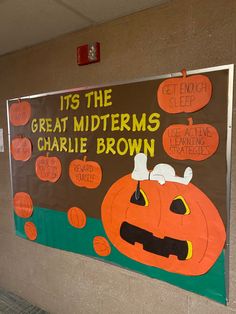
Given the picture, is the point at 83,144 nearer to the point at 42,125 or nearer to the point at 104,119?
the point at 104,119

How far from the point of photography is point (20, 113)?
1.90 meters

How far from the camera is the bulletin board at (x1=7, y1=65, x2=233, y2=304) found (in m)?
1.20

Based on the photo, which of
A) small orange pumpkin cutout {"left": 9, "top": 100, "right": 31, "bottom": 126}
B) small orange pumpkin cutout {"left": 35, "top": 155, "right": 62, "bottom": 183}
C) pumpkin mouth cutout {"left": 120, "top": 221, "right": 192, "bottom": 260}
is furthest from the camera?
small orange pumpkin cutout {"left": 9, "top": 100, "right": 31, "bottom": 126}

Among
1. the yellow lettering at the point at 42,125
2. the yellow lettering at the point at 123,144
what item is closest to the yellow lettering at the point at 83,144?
the yellow lettering at the point at 123,144

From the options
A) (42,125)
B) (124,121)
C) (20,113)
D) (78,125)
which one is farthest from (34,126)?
(124,121)

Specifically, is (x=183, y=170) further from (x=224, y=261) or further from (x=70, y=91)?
(x=70, y=91)

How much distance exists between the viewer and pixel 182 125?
1252mm

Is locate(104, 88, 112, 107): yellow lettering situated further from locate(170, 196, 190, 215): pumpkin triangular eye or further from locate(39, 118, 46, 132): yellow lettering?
locate(170, 196, 190, 215): pumpkin triangular eye

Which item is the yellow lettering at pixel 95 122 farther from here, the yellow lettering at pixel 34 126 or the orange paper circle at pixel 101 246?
the orange paper circle at pixel 101 246

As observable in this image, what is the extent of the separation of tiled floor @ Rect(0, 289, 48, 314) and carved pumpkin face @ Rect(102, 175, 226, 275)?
1091mm

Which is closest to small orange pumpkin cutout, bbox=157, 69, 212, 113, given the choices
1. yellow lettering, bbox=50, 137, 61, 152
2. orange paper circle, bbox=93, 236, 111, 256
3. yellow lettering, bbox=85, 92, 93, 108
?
yellow lettering, bbox=85, 92, 93, 108

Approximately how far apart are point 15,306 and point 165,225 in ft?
5.20

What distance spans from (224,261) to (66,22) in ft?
5.23

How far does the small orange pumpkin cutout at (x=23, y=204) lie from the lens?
1.93 meters
